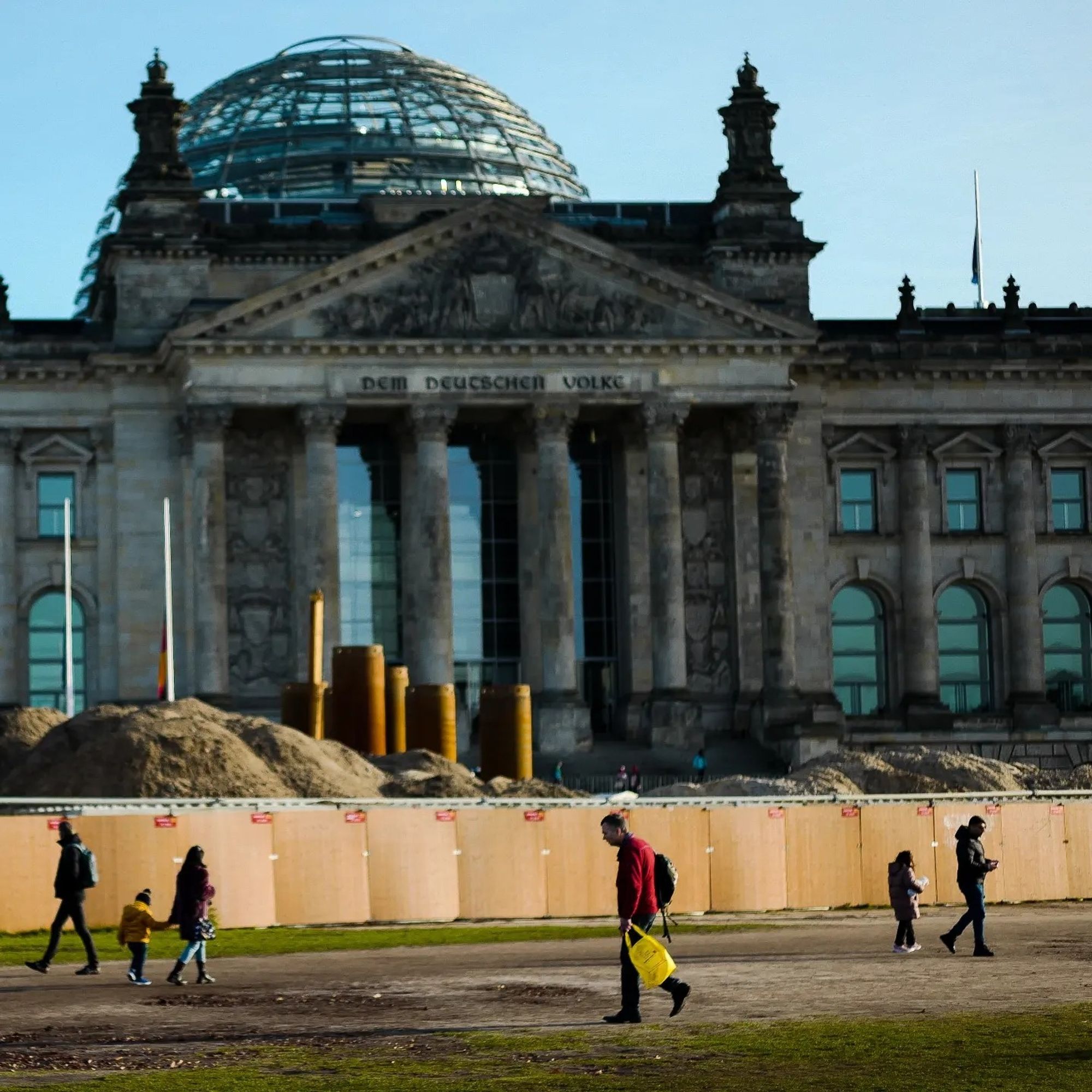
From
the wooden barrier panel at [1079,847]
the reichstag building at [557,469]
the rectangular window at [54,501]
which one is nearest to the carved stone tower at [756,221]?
the reichstag building at [557,469]

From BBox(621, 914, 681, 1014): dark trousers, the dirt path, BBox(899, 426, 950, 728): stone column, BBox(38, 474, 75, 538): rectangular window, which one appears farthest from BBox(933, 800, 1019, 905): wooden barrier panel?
BBox(38, 474, 75, 538): rectangular window

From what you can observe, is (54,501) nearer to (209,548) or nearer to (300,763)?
Answer: (209,548)

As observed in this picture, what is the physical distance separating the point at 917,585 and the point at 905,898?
56.9 meters

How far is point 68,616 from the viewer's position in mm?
84938

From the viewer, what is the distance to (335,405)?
87.6 m

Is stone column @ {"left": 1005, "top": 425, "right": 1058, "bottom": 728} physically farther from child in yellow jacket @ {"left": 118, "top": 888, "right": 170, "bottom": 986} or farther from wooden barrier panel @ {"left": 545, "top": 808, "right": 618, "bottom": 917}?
child in yellow jacket @ {"left": 118, "top": 888, "right": 170, "bottom": 986}

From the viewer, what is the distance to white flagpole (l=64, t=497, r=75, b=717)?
8419 centimetres

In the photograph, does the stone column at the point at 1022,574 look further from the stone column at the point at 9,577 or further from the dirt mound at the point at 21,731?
the dirt mound at the point at 21,731

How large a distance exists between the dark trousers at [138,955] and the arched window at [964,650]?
63801 millimetres

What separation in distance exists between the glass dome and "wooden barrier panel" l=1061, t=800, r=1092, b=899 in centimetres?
5330

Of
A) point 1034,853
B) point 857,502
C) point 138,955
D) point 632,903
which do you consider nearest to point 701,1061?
point 632,903

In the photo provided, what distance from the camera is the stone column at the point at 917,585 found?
308ft

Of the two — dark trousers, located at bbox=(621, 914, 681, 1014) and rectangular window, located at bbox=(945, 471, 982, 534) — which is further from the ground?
rectangular window, located at bbox=(945, 471, 982, 534)

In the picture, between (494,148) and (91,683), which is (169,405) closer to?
(91,683)
